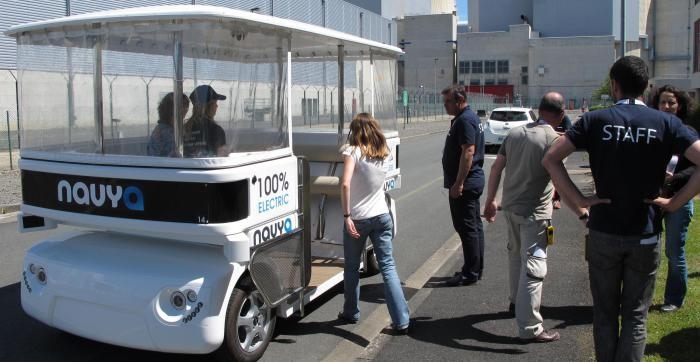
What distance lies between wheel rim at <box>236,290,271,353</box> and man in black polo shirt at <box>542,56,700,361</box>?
87.3 inches

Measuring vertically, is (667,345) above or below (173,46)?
below

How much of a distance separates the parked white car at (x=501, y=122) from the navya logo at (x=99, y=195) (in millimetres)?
20551

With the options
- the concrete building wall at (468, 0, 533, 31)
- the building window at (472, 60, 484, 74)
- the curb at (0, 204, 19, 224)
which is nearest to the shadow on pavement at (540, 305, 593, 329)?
the curb at (0, 204, 19, 224)

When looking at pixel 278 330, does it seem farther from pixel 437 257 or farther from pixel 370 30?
pixel 370 30

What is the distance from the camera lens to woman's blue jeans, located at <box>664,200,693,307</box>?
17.7 ft

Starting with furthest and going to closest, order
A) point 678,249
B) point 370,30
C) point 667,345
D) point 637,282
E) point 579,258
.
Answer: point 370,30
point 579,258
point 678,249
point 667,345
point 637,282

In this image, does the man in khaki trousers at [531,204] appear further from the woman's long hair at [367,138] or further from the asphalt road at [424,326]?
the woman's long hair at [367,138]

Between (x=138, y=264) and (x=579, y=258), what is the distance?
522 cm

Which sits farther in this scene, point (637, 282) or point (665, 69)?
point (665, 69)

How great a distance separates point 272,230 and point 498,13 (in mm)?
112100

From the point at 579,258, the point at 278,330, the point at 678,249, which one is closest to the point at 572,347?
the point at 678,249

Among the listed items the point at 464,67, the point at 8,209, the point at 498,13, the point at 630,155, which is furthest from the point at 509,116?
the point at 498,13

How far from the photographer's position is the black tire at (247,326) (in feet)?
14.7

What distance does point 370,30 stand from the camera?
6462 cm
